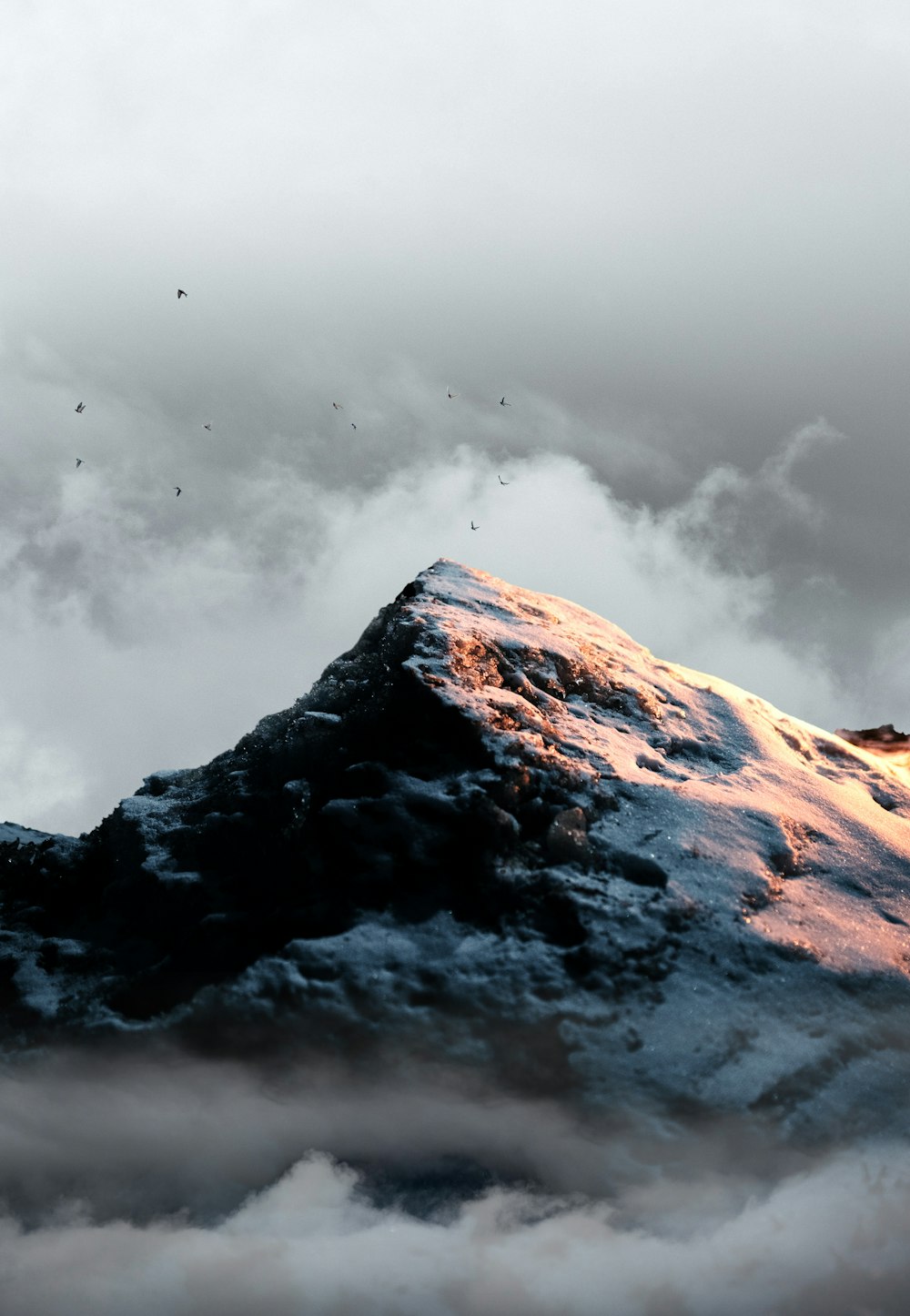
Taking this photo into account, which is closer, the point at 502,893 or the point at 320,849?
the point at 502,893

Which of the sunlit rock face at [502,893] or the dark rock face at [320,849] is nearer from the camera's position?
the sunlit rock face at [502,893]

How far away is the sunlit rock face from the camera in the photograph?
9828mm

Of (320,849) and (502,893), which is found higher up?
(320,849)

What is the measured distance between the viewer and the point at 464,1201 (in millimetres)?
8883

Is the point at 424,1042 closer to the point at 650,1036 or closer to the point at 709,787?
the point at 650,1036

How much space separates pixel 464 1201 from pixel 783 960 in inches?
162

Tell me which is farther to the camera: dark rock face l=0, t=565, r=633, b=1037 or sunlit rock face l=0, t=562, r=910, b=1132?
dark rock face l=0, t=565, r=633, b=1037

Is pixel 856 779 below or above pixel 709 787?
above

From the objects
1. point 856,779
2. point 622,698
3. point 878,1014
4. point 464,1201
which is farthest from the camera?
point 856,779

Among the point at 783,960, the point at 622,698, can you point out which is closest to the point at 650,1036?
the point at 783,960

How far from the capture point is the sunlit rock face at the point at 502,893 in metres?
9.83

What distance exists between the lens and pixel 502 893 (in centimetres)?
1059

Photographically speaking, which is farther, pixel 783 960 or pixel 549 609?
pixel 549 609

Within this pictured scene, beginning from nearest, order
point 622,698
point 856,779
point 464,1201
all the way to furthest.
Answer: point 464,1201, point 622,698, point 856,779
